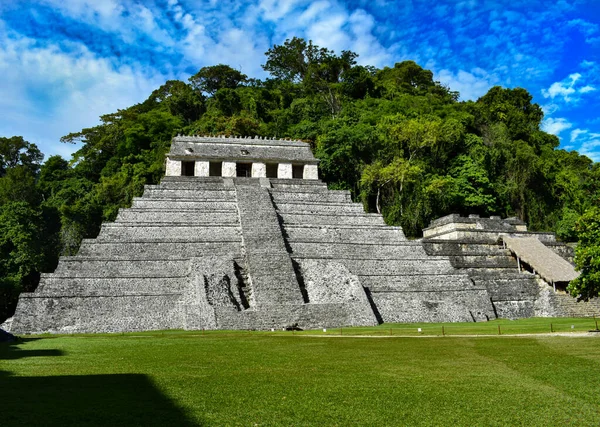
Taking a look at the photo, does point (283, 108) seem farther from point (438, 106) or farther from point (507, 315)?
point (507, 315)

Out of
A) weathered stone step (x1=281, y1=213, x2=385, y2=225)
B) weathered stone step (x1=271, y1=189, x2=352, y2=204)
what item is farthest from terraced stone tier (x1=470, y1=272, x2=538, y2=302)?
weathered stone step (x1=271, y1=189, x2=352, y2=204)

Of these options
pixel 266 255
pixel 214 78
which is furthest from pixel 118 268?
pixel 214 78

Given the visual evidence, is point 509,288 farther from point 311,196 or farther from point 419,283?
point 311,196

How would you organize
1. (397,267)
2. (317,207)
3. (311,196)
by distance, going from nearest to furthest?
1. (397,267)
2. (317,207)
3. (311,196)

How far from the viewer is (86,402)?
7.29 metres

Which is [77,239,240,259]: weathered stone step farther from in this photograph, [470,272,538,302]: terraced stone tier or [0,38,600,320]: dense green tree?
[470,272,538,302]: terraced stone tier

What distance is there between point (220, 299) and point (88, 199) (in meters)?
30.5

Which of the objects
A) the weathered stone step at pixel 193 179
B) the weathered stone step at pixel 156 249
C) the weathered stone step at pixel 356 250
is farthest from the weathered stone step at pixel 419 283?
the weathered stone step at pixel 193 179

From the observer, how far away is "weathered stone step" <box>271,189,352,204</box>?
35.9 m

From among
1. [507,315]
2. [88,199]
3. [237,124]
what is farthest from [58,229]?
[507,315]

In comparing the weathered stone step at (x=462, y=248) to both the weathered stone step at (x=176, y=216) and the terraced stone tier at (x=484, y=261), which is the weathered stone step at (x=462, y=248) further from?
the weathered stone step at (x=176, y=216)

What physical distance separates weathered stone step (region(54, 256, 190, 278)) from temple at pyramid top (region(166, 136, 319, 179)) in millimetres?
15732

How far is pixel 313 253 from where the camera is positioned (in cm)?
2789

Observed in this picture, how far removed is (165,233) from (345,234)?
9.97 meters
